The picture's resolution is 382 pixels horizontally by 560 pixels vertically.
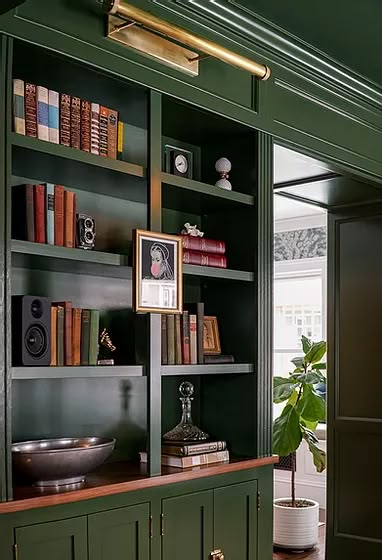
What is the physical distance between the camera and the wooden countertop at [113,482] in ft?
7.41

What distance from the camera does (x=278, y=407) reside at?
7039 millimetres

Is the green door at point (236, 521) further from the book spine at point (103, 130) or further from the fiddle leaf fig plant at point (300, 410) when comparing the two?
the fiddle leaf fig plant at point (300, 410)

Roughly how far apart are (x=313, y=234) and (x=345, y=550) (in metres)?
2.99

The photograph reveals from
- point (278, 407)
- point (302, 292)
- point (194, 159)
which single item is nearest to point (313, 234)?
point (302, 292)

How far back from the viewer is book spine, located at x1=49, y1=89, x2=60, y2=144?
2.48 m

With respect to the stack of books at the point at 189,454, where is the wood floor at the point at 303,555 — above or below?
below

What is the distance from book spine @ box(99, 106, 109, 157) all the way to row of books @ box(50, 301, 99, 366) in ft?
1.79

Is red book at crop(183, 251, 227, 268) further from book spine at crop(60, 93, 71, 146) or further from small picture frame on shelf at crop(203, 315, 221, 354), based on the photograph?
book spine at crop(60, 93, 71, 146)

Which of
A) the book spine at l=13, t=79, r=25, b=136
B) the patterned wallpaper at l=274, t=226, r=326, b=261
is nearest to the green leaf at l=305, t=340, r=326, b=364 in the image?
the patterned wallpaper at l=274, t=226, r=326, b=261

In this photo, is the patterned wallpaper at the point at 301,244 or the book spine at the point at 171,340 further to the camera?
the patterned wallpaper at the point at 301,244

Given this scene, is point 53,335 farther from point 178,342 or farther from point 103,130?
point 103,130

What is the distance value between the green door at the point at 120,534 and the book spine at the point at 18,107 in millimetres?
1255

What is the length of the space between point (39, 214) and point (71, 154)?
0.22m

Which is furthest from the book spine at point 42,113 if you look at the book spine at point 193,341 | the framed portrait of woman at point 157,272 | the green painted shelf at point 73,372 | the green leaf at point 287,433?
the green leaf at point 287,433
